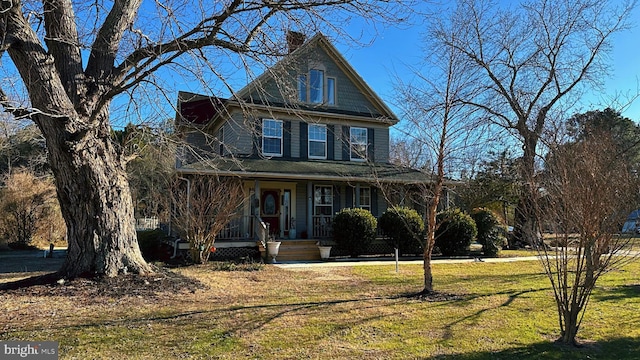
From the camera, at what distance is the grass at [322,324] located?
4.61 meters

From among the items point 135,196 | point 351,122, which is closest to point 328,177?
point 351,122

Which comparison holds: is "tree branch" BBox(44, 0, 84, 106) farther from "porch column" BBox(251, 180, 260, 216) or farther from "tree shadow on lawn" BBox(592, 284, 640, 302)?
"tree shadow on lawn" BBox(592, 284, 640, 302)

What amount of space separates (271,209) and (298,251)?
2.99 meters

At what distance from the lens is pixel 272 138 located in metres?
17.2

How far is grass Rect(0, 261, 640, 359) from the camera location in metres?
4.61

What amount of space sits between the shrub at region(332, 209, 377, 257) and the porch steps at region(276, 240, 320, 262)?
0.91 m

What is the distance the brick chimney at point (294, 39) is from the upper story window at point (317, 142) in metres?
9.52

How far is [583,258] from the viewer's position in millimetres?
4938

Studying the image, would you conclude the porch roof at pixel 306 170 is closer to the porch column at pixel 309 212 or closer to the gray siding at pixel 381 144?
the gray siding at pixel 381 144

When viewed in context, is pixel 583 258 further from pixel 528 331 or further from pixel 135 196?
pixel 135 196

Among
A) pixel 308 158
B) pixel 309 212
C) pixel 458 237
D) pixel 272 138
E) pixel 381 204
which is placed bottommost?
pixel 458 237

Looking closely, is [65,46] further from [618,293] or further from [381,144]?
[381,144]

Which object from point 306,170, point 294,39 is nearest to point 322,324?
point 294,39

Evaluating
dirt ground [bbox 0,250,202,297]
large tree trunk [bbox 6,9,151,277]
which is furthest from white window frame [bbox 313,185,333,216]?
large tree trunk [bbox 6,9,151,277]
